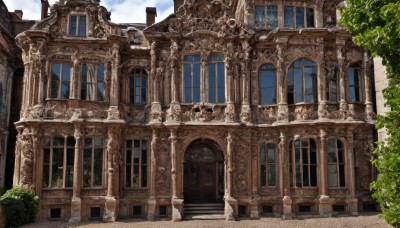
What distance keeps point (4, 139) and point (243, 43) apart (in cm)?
1399

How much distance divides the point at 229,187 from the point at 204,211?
1.79m

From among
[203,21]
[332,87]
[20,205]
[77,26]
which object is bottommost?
[20,205]

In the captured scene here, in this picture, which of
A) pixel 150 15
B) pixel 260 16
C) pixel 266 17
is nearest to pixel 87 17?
pixel 150 15

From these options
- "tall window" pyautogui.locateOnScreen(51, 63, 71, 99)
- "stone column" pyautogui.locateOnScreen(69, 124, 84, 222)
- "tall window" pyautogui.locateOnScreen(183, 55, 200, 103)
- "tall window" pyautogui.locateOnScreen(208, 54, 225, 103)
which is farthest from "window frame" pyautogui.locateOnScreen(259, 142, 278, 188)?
"tall window" pyautogui.locateOnScreen(51, 63, 71, 99)

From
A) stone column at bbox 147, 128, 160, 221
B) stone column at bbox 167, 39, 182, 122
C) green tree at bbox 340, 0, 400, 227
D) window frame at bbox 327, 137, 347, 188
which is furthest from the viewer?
stone column at bbox 167, 39, 182, 122

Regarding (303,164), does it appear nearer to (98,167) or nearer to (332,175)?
(332,175)

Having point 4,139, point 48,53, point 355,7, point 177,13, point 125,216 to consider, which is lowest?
point 125,216

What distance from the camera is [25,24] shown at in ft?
83.4

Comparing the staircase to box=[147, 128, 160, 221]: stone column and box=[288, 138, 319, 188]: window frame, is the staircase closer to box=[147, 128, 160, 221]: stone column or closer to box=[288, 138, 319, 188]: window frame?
box=[147, 128, 160, 221]: stone column

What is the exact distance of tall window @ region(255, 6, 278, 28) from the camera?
885 inches

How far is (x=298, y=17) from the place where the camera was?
22.5m

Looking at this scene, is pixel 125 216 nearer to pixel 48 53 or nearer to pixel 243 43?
pixel 48 53

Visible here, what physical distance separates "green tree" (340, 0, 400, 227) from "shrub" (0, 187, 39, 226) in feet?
46.6

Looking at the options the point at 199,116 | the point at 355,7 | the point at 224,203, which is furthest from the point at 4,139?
the point at 355,7
